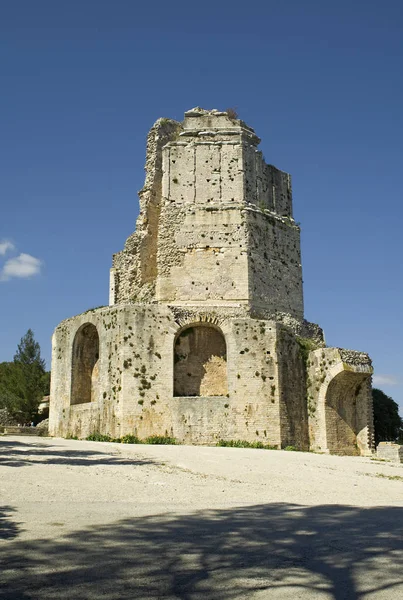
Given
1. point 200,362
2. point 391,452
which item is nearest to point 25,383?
point 200,362

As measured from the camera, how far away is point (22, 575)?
4.36m

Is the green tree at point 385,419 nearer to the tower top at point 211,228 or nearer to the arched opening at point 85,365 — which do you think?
the tower top at point 211,228

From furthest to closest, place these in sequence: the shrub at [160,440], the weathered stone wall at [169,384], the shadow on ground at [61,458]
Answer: the weathered stone wall at [169,384]
the shrub at [160,440]
the shadow on ground at [61,458]

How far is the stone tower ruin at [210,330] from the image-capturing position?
21594mm

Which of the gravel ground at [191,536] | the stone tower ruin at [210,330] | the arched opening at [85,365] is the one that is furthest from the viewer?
the arched opening at [85,365]

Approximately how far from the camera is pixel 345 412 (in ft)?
77.7

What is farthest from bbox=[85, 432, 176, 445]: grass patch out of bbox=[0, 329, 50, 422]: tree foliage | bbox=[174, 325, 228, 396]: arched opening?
bbox=[0, 329, 50, 422]: tree foliage

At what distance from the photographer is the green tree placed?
4075cm

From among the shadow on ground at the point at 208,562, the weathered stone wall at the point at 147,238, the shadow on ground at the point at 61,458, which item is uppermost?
the weathered stone wall at the point at 147,238

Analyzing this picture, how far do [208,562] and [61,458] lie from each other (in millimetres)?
9444

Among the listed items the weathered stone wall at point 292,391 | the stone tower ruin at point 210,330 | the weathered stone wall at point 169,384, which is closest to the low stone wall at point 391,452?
the stone tower ruin at point 210,330

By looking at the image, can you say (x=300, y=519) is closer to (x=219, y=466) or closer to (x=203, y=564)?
(x=203, y=564)

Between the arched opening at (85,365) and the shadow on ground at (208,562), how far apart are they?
60.4 ft

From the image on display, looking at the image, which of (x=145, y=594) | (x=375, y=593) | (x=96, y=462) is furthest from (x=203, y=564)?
(x=96, y=462)
